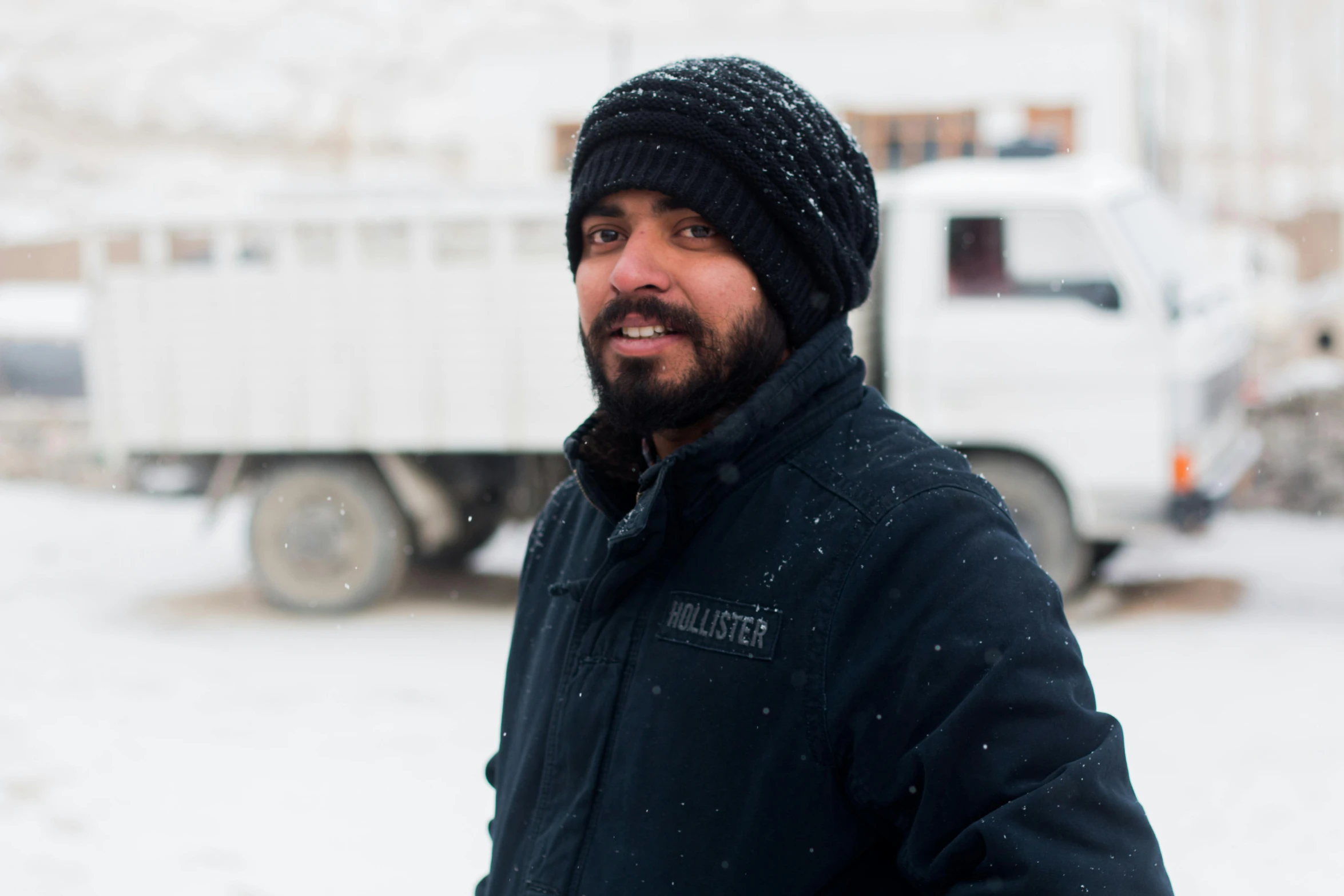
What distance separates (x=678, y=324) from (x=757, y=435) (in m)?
0.18

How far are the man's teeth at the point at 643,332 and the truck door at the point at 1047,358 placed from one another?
553cm

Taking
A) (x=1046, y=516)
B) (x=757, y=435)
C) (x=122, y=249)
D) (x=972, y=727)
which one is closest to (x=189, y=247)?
(x=122, y=249)

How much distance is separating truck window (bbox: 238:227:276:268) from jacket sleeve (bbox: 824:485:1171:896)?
278 inches

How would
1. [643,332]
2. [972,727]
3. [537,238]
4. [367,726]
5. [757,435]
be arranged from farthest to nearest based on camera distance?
[537,238]
[367,726]
[643,332]
[757,435]
[972,727]

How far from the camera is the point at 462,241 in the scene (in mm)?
7637

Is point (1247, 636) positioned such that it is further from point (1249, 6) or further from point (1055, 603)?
point (1249, 6)

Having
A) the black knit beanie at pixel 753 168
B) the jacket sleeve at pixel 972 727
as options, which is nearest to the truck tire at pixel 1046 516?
the black knit beanie at pixel 753 168

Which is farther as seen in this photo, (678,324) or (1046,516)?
(1046,516)

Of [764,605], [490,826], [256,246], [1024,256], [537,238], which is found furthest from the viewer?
[256,246]

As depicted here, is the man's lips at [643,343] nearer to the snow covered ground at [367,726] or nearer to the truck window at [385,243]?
the snow covered ground at [367,726]

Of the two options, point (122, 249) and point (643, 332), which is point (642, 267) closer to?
point (643, 332)

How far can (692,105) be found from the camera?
1.54 metres

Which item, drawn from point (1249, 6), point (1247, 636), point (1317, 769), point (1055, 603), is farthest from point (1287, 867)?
point (1249, 6)

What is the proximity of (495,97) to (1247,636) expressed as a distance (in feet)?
49.2
